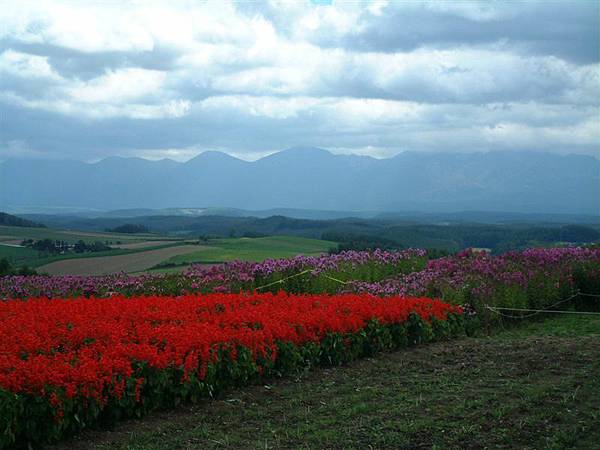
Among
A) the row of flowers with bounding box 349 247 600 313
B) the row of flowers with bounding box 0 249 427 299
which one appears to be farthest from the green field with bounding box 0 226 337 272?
the row of flowers with bounding box 349 247 600 313

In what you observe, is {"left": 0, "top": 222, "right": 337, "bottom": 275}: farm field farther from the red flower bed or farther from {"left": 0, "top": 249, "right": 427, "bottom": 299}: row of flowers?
the red flower bed

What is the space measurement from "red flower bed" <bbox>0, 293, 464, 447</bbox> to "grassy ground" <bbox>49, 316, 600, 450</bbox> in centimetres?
27

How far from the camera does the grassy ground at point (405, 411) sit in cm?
648

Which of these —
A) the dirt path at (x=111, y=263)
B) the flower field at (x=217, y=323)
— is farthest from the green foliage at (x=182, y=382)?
the dirt path at (x=111, y=263)

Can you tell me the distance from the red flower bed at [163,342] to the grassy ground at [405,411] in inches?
10.6

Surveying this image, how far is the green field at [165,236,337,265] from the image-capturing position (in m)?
25.1

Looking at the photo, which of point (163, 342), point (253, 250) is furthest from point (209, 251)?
point (163, 342)

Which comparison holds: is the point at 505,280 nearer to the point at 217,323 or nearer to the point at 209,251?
the point at 217,323

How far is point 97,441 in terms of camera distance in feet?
21.8

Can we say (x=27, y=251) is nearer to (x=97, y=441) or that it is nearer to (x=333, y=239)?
(x=333, y=239)

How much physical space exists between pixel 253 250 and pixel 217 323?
21.4 m

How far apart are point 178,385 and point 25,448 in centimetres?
179

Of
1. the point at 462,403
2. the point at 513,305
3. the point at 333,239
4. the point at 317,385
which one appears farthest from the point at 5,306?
the point at 333,239

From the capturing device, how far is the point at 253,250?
30.9m
